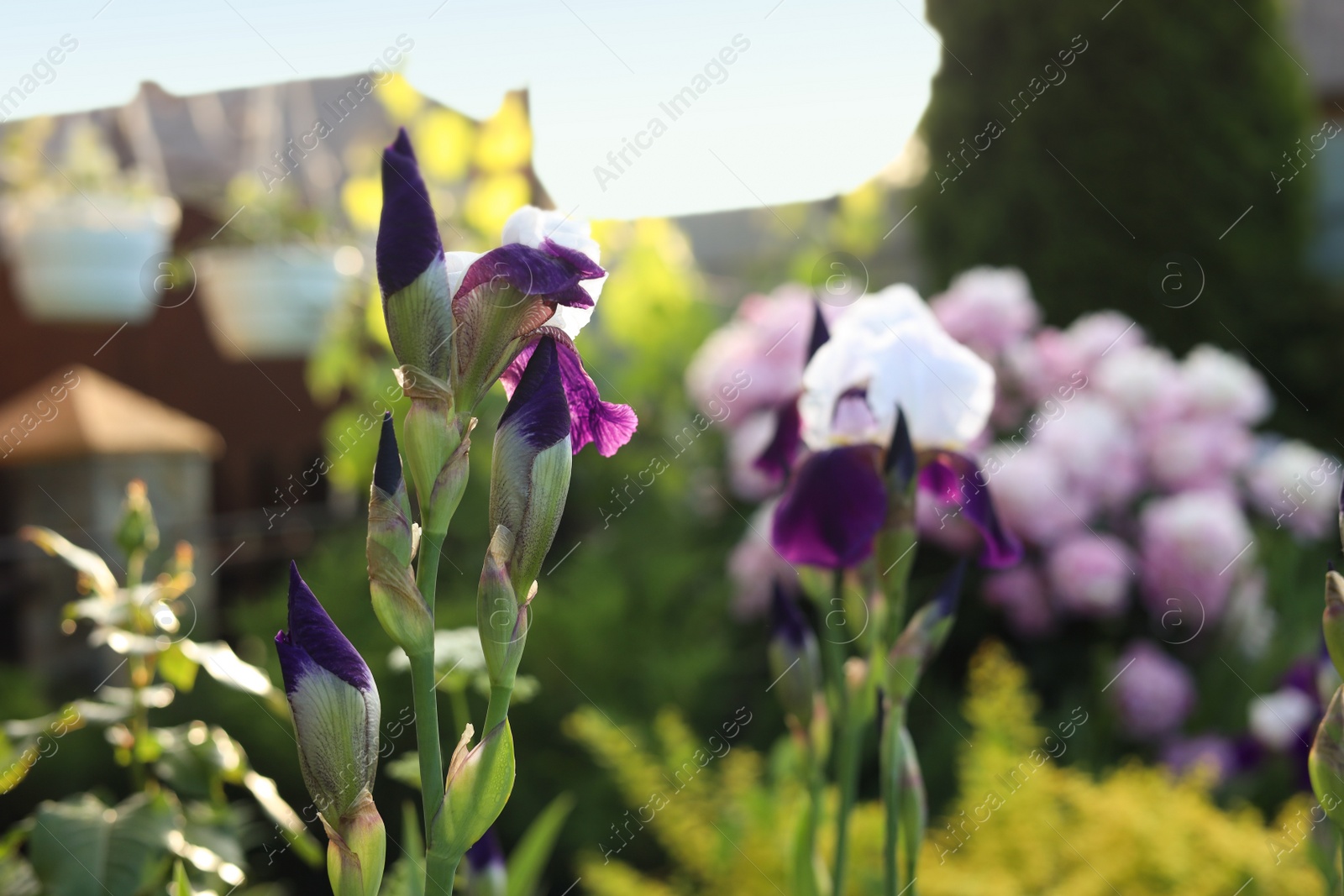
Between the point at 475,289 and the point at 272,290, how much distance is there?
2577 millimetres

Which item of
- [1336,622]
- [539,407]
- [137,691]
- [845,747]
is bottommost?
[137,691]

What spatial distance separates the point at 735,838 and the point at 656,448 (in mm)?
1459

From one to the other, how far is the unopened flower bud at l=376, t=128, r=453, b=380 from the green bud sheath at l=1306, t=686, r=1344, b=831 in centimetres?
48

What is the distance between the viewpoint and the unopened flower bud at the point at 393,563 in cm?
40

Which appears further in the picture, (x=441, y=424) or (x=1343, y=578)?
(x=1343, y=578)

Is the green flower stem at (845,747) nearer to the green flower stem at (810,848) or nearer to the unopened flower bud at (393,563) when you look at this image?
the green flower stem at (810,848)

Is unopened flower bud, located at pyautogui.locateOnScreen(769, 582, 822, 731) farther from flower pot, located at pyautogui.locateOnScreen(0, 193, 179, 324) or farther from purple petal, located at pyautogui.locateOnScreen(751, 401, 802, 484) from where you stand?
flower pot, located at pyautogui.locateOnScreen(0, 193, 179, 324)

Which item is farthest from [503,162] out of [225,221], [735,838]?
[735,838]

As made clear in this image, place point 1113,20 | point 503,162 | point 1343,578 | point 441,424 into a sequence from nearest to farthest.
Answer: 1. point 441,424
2. point 1343,578
3. point 503,162
4. point 1113,20

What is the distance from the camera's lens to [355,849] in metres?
0.41

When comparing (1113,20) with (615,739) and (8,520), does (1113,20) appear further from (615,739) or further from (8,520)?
(8,520)

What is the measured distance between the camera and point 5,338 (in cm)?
276

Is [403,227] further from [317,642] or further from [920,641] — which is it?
[920,641]

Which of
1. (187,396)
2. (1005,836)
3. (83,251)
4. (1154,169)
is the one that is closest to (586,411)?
(1005,836)
